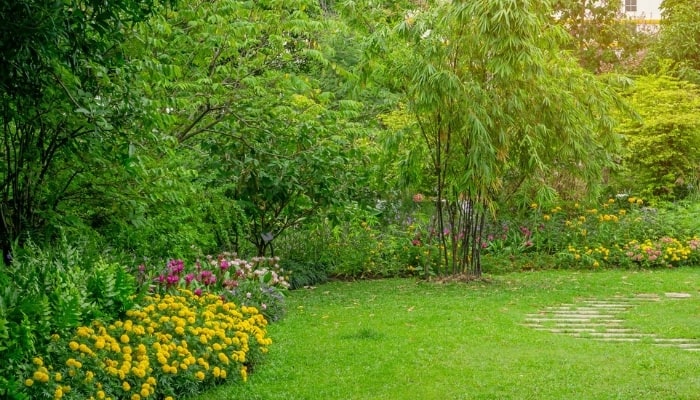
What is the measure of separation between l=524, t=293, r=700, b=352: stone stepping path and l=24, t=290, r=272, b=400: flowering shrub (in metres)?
2.90

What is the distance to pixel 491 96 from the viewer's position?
9.88 meters

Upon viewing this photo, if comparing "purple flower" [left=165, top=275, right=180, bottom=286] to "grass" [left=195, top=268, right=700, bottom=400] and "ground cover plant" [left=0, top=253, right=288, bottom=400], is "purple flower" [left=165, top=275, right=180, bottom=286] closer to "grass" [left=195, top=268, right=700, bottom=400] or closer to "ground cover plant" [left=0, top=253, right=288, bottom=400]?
"ground cover plant" [left=0, top=253, right=288, bottom=400]

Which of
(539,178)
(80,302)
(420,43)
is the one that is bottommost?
(80,302)

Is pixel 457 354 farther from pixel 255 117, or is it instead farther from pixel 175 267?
pixel 255 117

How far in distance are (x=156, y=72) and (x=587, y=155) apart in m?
6.12

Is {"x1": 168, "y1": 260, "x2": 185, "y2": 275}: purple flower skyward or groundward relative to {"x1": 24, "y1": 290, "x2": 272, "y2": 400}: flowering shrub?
skyward

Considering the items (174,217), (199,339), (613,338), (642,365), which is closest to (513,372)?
(642,365)

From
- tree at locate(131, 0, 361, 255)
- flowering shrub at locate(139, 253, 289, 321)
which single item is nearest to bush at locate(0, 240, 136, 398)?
flowering shrub at locate(139, 253, 289, 321)

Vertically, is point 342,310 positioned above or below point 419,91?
below

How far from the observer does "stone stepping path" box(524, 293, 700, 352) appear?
6715 mm

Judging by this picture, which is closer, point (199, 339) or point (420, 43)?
point (199, 339)

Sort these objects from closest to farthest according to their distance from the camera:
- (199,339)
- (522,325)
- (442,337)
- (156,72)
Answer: (199,339) → (156,72) → (442,337) → (522,325)

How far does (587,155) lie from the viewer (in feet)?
33.6

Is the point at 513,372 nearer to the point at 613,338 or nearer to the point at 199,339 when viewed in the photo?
the point at 613,338
